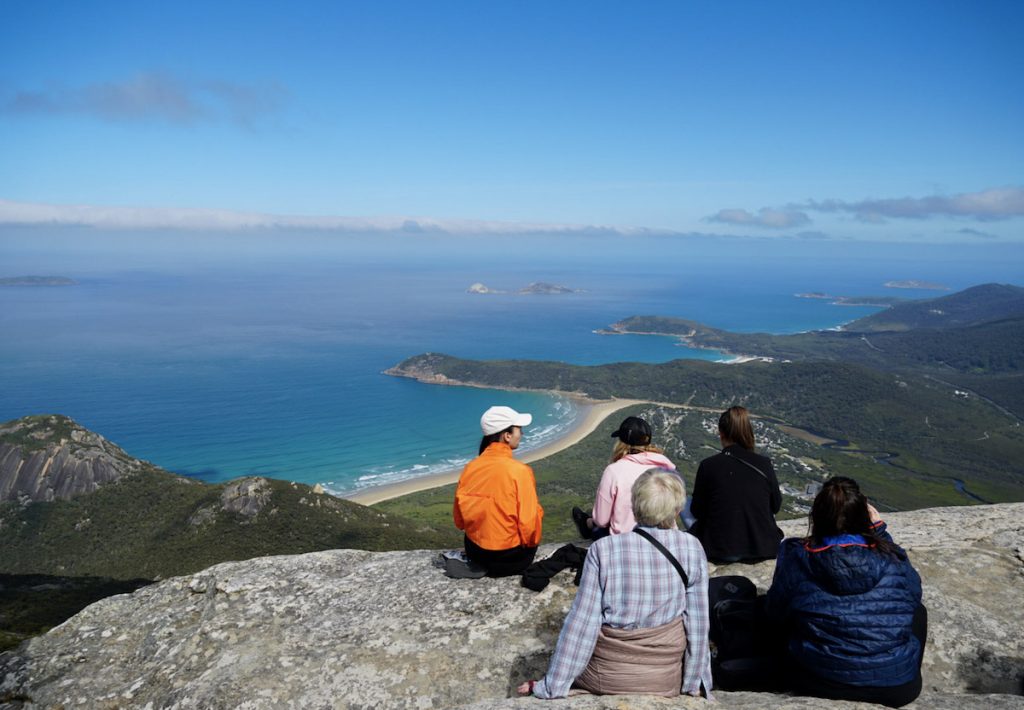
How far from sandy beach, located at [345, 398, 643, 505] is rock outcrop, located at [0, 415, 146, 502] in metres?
29.3

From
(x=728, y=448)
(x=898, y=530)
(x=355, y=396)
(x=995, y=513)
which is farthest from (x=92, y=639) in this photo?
(x=355, y=396)

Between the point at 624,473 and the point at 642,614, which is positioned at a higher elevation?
the point at 624,473

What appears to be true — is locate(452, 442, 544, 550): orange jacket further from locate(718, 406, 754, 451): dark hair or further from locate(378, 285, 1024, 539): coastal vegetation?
locate(378, 285, 1024, 539): coastal vegetation

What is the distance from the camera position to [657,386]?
14788cm

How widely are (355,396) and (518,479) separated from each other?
144 meters

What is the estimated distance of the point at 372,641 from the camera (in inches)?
276

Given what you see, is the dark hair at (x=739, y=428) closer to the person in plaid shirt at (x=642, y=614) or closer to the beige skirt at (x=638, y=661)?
the person in plaid shirt at (x=642, y=614)

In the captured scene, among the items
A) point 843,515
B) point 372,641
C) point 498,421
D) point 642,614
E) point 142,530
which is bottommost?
point 142,530

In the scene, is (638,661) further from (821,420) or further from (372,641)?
(821,420)

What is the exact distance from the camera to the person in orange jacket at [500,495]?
6941 mm

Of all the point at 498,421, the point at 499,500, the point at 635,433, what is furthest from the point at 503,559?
the point at 635,433

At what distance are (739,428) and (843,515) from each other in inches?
101

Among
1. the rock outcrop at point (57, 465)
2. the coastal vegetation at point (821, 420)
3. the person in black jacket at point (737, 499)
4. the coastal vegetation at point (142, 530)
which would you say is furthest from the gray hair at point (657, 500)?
the rock outcrop at point (57, 465)

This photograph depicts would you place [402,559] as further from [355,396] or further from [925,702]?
[355,396]
